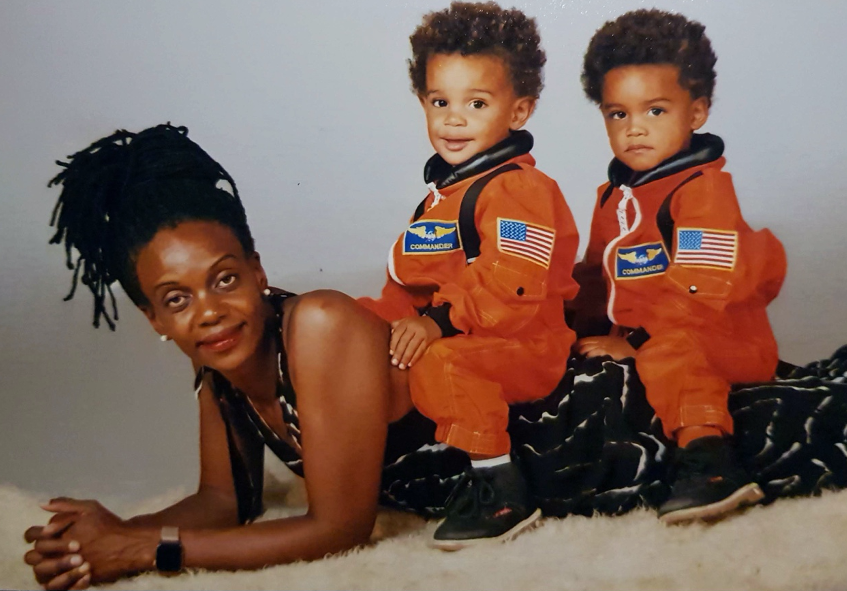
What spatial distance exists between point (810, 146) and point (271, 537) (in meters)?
1.36

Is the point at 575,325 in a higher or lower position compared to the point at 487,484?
higher

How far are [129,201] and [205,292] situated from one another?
226 mm

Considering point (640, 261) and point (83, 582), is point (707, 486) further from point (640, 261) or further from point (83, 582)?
point (83, 582)

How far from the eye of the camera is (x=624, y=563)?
143cm

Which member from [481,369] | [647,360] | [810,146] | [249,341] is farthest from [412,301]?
[810,146]

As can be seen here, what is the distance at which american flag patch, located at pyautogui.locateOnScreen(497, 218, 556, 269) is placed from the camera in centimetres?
149

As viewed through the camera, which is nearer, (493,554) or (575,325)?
(493,554)

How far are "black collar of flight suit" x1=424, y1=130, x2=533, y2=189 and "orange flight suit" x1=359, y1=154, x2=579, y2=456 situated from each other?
2cm

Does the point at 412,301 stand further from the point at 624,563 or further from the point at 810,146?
the point at 810,146

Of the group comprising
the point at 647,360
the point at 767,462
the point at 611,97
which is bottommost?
the point at 767,462

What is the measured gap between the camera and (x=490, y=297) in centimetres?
148

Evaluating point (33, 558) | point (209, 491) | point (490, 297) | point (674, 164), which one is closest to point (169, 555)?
point (209, 491)

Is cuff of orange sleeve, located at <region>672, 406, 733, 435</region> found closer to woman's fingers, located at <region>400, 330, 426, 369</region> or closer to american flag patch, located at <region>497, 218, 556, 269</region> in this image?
american flag patch, located at <region>497, 218, 556, 269</region>

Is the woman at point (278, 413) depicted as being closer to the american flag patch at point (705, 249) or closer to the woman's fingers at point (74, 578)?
the woman's fingers at point (74, 578)
